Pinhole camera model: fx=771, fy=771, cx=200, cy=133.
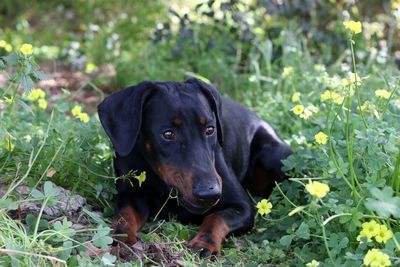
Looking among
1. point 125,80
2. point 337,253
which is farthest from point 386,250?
point 125,80

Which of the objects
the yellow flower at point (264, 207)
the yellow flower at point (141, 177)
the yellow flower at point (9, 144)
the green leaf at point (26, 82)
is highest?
the green leaf at point (26, 82)

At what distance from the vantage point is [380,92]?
407 cm

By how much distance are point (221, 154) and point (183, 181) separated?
0.75 meters

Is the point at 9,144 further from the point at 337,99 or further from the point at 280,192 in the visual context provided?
the point at 337,99

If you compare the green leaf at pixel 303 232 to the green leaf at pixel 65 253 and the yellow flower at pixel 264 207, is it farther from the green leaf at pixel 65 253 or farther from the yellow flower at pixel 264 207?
the green leaf at pixel 65 253

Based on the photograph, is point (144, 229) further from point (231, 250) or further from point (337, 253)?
point (337, 253)

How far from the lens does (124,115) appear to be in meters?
4.26

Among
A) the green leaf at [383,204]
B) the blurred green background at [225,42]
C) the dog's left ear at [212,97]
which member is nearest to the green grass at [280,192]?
the green leaf at [383,204]

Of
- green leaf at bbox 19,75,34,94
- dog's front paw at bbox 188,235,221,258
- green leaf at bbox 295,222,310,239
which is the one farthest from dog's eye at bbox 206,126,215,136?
green leaf at bbox 19,75,34,94

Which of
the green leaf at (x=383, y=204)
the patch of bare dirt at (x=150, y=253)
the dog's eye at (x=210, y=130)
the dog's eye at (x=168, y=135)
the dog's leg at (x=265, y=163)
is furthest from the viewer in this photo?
the dog's leg at (x=265, y=163)

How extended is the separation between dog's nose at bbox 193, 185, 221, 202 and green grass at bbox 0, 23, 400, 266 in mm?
287

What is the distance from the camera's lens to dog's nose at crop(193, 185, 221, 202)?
3.86 metres

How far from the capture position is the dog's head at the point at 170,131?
13.1 ft

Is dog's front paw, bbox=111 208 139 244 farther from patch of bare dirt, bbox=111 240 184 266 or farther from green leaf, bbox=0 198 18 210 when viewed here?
green leaf, bbox=0 198 18 210
